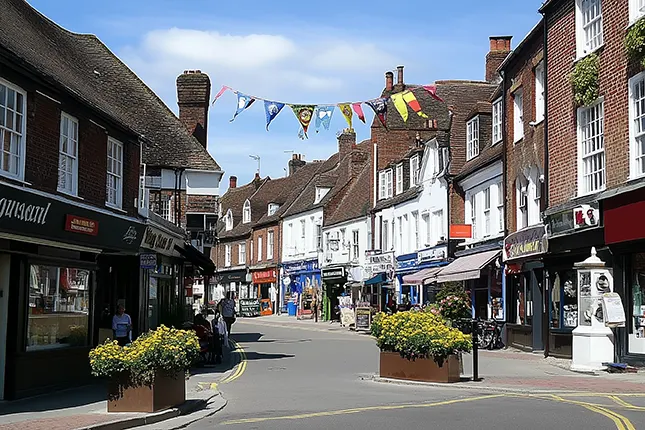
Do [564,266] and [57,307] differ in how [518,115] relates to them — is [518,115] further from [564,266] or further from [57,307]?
[57,307]

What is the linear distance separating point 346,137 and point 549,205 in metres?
39.9

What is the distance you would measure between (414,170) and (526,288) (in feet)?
53.5

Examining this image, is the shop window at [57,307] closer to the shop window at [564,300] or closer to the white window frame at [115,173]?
the white window frame at [115,173]

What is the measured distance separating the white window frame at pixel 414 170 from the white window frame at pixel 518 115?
41.9 feet

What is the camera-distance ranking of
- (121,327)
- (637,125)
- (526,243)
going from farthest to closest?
1. (526,243)
2. (637,125)
3. (121,327)

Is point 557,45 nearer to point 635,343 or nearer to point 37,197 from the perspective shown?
point 635,343

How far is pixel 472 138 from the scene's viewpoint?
35.8 m

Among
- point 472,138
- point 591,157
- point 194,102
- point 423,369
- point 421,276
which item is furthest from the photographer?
point 421,276

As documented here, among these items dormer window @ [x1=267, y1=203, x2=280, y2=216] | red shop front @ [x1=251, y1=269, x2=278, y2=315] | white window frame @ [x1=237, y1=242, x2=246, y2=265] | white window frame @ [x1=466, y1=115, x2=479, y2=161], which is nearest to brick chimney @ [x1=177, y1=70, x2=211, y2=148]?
white window frame @ [x1=466, y1=115, x2=479, y2=161]

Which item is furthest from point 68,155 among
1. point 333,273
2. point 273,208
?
point 273,208

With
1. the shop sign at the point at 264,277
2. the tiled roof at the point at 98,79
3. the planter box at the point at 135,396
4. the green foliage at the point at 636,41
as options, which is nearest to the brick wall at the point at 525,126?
the green foliage at the point at 636,41

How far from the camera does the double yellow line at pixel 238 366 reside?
786 inches

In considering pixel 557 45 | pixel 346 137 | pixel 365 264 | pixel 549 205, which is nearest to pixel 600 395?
pixel 549 205

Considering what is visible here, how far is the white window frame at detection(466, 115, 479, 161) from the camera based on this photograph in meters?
34.8
